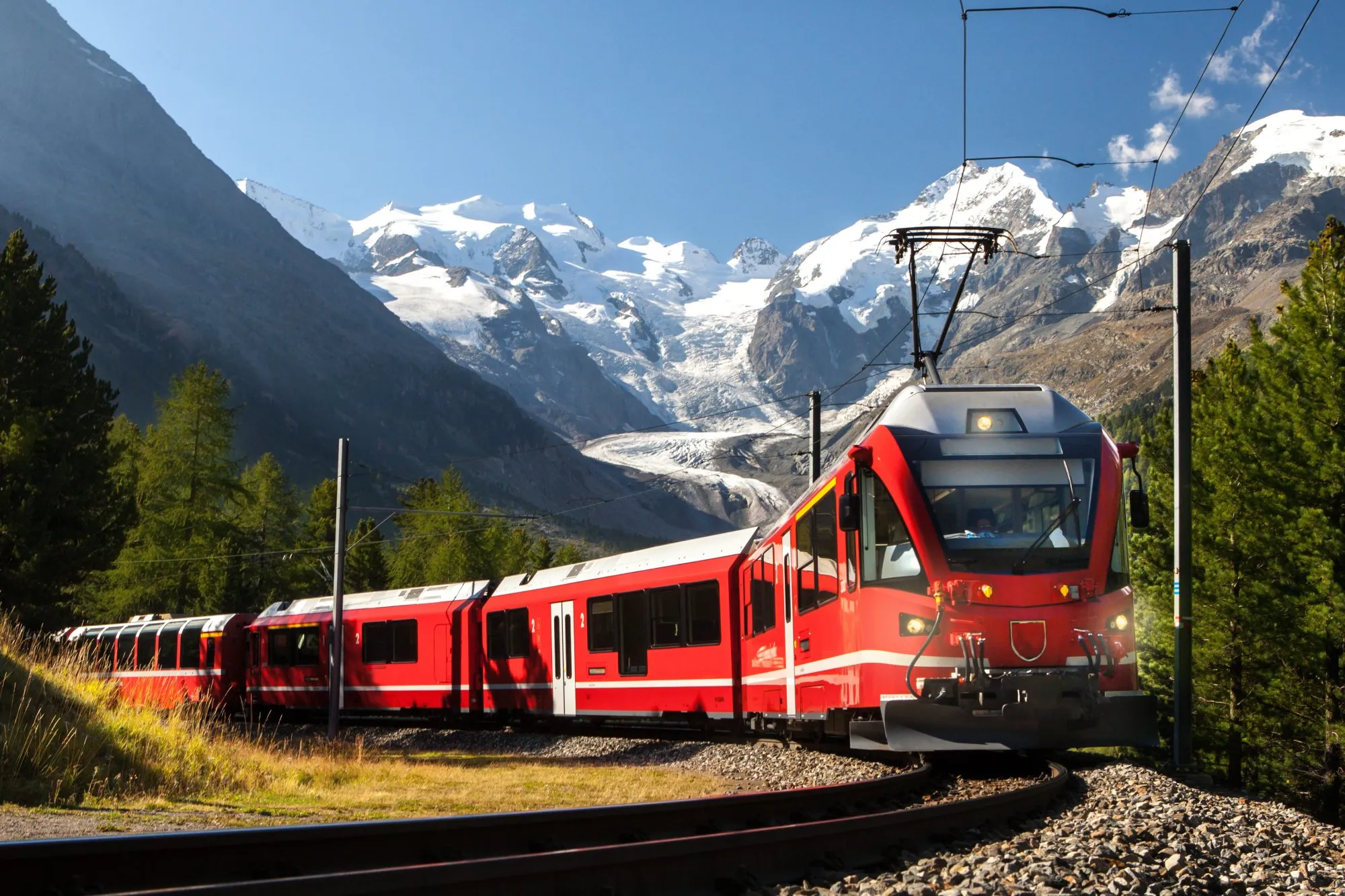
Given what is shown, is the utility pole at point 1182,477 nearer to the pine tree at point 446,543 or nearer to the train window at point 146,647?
the train window at point 146,647

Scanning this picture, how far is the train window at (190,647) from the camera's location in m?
35.9

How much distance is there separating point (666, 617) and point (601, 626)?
204 cm

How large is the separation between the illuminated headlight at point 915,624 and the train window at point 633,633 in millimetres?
10284

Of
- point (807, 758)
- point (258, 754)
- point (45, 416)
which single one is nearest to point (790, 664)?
point (807, 758)

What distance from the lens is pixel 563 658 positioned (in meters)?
23.8

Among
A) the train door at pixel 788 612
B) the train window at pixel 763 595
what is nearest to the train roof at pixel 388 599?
the train window at pixel 763 595

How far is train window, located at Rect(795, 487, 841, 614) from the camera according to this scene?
12.9 m

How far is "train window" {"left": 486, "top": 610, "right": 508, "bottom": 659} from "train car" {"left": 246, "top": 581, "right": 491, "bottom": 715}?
15.7 inches

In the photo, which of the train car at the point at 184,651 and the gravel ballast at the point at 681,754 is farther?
the train car at the point at 184,651

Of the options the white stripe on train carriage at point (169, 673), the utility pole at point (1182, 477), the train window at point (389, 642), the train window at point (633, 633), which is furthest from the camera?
the white stripe on train carriage at point (169, 673)

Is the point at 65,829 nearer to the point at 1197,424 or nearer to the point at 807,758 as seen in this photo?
the point at 807,758

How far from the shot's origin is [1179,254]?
637 inches

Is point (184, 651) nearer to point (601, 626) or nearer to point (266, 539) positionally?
point (601, 626)

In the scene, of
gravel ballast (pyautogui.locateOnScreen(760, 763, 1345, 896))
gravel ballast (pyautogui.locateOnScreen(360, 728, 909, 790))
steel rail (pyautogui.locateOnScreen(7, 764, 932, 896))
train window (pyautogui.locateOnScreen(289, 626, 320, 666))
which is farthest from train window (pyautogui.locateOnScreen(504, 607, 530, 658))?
steel rail (pyautogui.locateOnScreen(7, 764, 932, 896))
